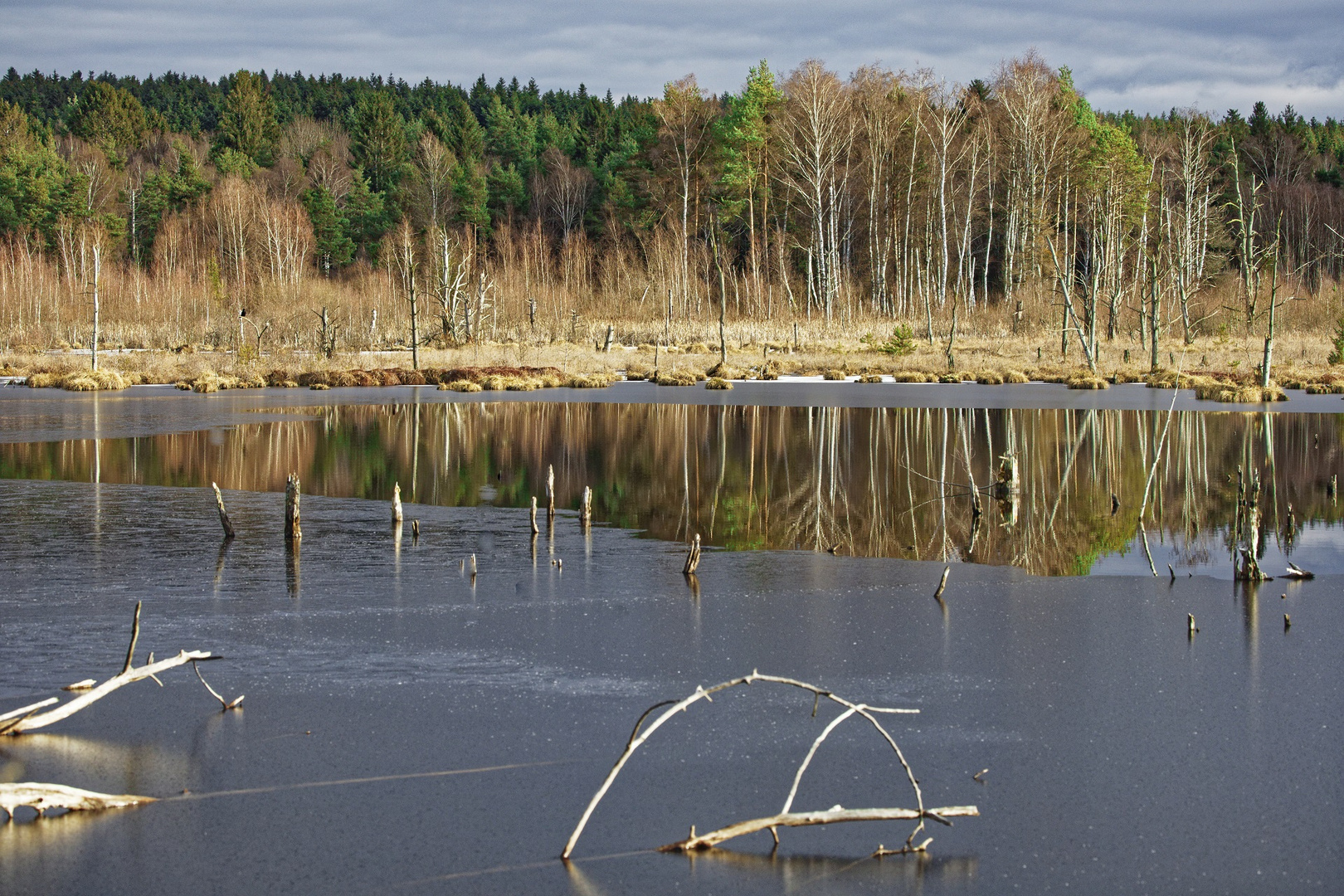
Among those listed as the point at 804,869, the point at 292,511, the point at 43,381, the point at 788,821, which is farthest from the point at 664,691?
the point at 43,381

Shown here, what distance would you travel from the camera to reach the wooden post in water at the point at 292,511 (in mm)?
13031

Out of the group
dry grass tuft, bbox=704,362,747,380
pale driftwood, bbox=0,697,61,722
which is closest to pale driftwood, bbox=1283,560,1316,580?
pale driftwood, bbox=0,697,61,722

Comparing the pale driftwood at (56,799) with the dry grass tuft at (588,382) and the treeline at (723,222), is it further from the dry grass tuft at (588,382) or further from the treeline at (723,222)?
the treeline at (723,222)

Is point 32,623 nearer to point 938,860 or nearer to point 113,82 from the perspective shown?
point 938,860

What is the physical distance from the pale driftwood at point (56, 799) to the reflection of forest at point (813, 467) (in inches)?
321

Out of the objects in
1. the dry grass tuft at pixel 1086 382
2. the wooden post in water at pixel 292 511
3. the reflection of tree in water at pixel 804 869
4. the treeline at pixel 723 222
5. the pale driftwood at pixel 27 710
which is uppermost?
the treeline at pixel 723 222

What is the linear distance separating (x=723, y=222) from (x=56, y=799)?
65.8 m

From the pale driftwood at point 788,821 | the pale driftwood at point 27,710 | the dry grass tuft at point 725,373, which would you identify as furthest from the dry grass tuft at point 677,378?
the pale driftwood at point 788,821

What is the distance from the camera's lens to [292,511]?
13102mm

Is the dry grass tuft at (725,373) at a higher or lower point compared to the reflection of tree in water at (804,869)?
higher

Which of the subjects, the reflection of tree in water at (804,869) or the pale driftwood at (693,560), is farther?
the pale driftwood at (693,560)

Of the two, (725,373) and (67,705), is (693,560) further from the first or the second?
(725,373)

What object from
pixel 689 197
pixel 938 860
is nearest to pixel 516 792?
pixel 938 860

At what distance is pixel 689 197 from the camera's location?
68438 millimetres
